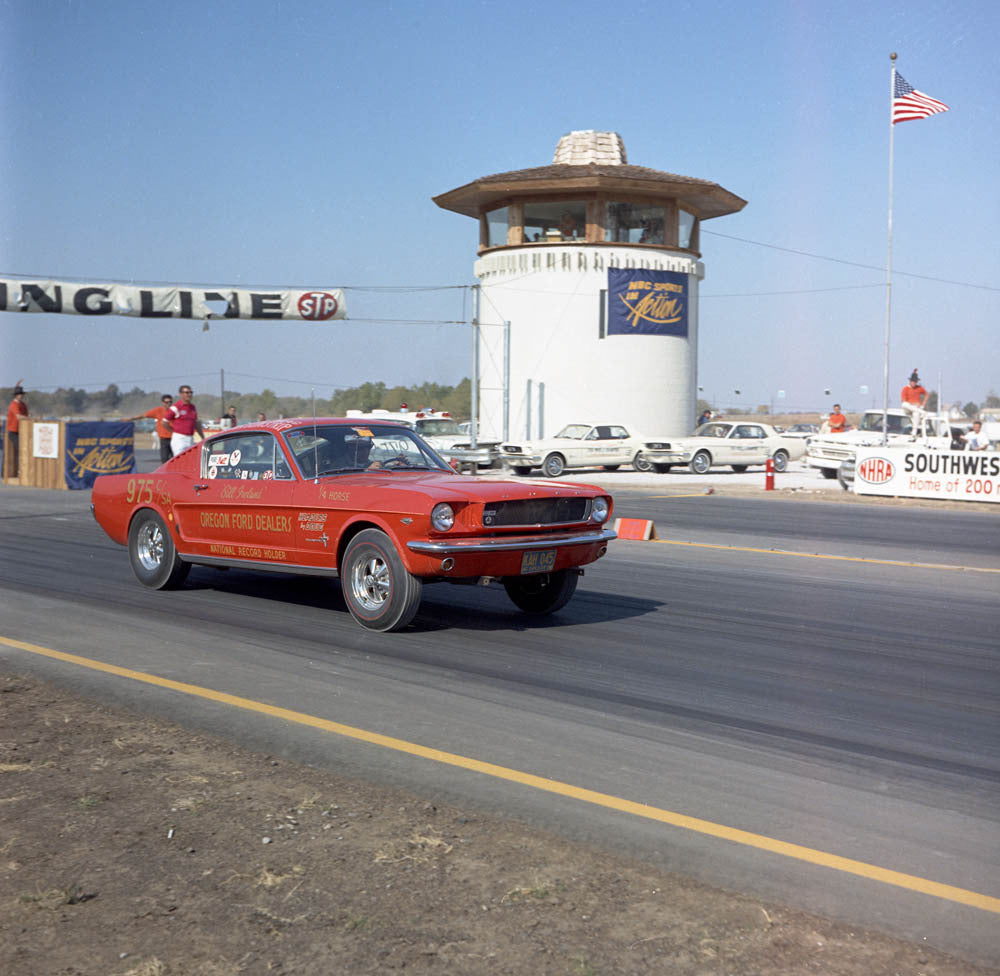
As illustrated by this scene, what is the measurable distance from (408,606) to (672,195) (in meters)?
35.2

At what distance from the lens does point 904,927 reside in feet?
11.2

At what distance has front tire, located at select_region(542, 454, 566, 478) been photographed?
32.0 metres

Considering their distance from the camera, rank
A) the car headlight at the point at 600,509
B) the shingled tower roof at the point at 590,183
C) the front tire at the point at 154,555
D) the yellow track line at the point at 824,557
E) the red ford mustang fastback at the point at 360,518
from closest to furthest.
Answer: the red ford mustang fastback at the point at 360,518, the car headlight at the point at 600,509, the front tire at the point at 154,555, the yellow track line at the point at 824,557, the shingled tower roof at the point at 590,183

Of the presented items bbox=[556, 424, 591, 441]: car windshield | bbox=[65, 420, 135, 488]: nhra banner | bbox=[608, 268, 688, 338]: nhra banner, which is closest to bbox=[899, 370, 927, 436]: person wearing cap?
bbox=[556, 424, 591, 441]: car windshield

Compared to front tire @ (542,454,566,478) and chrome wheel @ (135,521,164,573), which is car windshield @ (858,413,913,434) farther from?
chrome wheel @ (135,521,164,573)

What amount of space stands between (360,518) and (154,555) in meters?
2.94

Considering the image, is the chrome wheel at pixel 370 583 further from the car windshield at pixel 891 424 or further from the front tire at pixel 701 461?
the car windshield at pixel 891 424

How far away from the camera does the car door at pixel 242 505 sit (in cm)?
862

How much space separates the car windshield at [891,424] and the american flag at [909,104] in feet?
26.4

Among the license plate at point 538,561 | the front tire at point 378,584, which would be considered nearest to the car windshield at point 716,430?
the license plate at point 538,561

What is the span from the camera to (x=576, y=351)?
39.9 metres

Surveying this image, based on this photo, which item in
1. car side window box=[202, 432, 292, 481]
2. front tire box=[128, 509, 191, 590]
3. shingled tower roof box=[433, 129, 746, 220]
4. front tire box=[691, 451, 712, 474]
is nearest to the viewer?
car side window box=[202, 432, 292, 481]

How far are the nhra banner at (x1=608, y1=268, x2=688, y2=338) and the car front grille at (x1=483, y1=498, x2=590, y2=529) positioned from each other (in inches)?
1259

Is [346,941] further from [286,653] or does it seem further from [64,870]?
[286,653]
